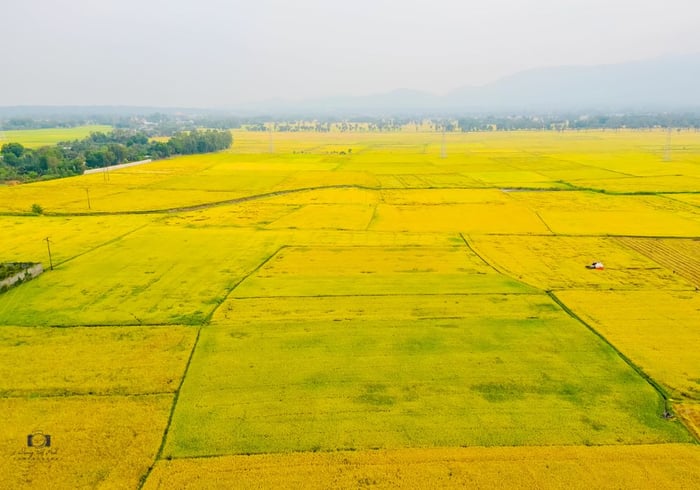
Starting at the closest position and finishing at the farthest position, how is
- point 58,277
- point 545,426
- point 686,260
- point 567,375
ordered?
1. point 545,426
2. point 567,375
3. point 58,277
4. point 686,260

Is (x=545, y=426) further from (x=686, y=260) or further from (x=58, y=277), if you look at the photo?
(x=58, y=277)

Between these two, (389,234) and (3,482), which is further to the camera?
(389,234)

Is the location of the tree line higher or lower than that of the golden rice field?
higher

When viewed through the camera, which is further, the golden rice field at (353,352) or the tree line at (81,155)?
the tree line at (81,155)

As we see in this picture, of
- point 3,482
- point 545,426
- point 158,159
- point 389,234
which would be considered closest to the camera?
point 3,482

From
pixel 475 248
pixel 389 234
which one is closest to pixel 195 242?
pixel 389 234
